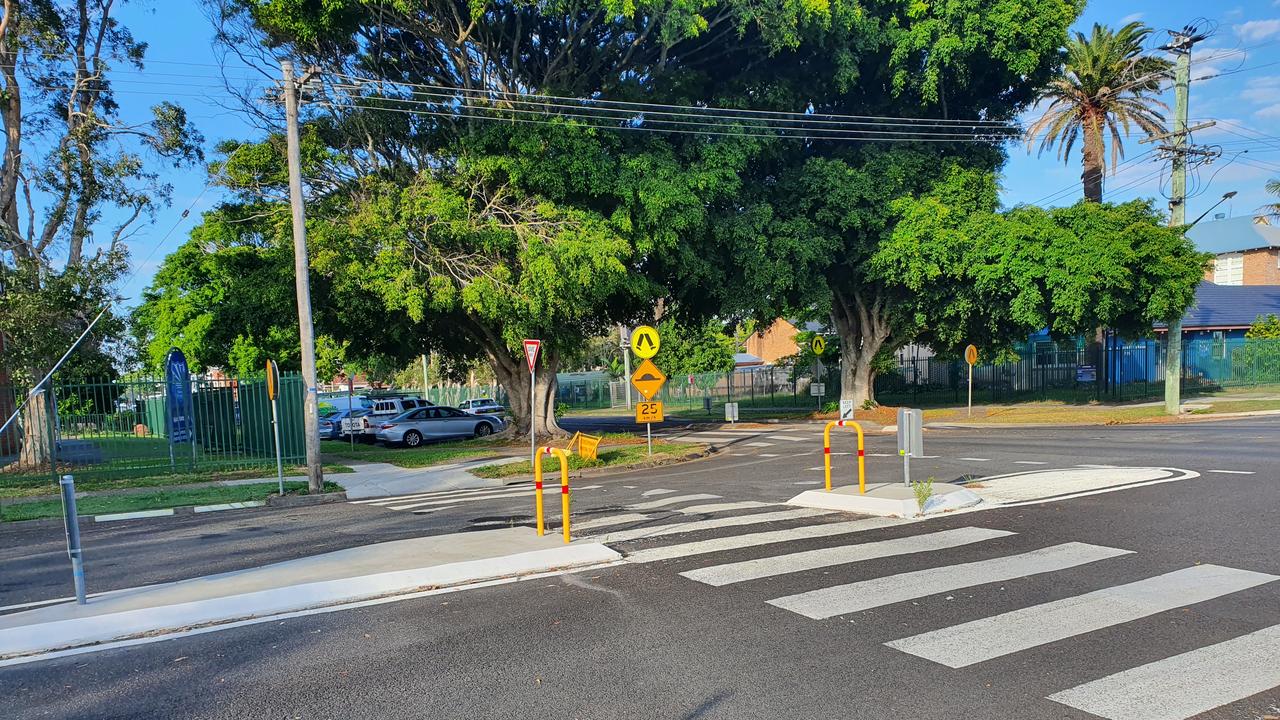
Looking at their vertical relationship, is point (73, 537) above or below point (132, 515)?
above

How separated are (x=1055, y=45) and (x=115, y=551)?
90.4 feet

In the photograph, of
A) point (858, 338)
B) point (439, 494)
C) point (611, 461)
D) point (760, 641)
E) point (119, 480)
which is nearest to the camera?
point (760, 641)

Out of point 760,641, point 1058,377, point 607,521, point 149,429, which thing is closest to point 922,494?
point 607,521

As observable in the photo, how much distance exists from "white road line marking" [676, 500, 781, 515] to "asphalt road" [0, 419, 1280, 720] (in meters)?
1.39

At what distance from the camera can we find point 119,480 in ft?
58.8

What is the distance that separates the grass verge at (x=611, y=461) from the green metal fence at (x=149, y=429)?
5780 mm

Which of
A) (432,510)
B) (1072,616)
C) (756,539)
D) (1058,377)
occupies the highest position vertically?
(1072,616)

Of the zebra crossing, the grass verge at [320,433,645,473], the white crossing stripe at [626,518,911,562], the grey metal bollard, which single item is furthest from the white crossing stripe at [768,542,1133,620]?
the grass verge at [320,433,645,473]

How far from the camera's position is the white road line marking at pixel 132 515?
13.3m

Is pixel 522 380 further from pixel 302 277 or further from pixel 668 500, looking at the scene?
pixel 668 500

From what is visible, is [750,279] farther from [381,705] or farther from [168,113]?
[381,705]

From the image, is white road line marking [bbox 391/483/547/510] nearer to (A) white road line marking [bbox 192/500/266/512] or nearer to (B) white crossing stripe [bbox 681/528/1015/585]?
(A) white road line marking [bbox 192/500/266/512]

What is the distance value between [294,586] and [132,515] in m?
8.59

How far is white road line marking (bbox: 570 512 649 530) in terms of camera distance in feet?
32.4
